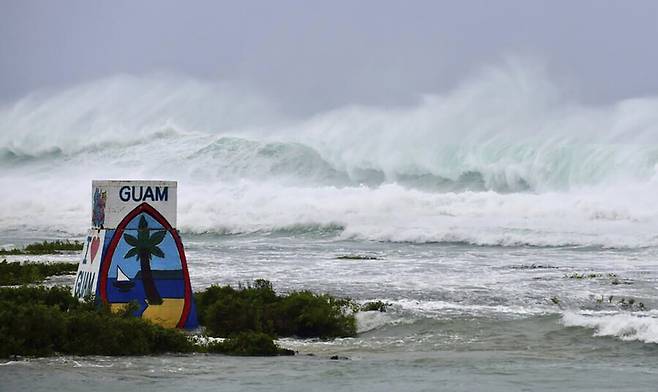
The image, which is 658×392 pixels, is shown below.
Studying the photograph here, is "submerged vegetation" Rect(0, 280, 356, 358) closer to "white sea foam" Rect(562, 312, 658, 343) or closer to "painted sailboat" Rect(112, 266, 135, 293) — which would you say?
"painted sailboat" Rect(112, 266, 135, 293)

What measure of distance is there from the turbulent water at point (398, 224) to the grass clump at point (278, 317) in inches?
15.4

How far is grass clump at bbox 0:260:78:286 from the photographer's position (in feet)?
73.5

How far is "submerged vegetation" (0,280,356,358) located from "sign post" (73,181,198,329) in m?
0.49

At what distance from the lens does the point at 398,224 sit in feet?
159

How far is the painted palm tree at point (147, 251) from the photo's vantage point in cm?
1595

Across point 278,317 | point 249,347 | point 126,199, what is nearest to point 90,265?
point 126,199

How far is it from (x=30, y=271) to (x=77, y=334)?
10.0 meters

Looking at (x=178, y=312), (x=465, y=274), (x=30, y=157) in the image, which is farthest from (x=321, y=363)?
(x=30, y=157)

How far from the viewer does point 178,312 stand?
16266mm

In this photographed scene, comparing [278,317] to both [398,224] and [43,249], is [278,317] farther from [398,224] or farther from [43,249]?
[398,224]

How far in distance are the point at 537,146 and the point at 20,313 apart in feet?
171

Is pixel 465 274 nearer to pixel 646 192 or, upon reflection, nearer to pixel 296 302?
pixel 296 302

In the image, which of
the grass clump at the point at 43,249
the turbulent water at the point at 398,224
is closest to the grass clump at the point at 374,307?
the turbulent water at the point at 398,224

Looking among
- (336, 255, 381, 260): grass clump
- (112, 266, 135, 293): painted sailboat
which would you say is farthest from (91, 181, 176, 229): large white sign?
(336, 255, 381, 260): grass clump
